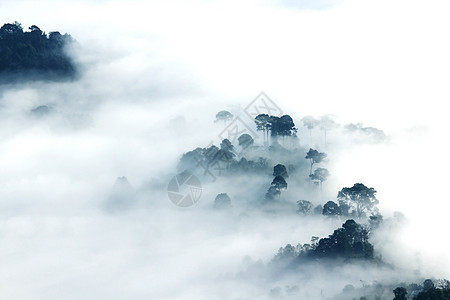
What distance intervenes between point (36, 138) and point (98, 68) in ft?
126

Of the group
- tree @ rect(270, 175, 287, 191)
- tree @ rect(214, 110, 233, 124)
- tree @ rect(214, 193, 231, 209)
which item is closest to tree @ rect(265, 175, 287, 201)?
tree @ rect(270, 175, 287, 191)

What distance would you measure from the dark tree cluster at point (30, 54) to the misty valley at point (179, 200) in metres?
0.35

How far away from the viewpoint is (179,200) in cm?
10738

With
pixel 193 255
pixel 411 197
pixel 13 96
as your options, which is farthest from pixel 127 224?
pixel 13 96

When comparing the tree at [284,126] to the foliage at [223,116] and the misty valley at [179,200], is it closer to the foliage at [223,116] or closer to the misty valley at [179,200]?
the misty valley at [179,200]

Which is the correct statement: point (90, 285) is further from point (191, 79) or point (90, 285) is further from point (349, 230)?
point (191, 79)

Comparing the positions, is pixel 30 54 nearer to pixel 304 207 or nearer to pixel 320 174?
pixel 320 174

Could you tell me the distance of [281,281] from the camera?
7794 centimetres

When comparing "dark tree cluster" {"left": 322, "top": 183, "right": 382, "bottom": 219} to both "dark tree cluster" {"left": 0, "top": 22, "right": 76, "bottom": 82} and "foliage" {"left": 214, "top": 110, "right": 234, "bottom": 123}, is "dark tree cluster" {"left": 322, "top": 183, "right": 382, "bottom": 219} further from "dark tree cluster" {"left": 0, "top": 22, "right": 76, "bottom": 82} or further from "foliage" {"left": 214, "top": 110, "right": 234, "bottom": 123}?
"dark tree cluster" {"left": 0, "top": 22, "right": 76, "bottom": 82}

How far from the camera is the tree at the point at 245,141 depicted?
111562 mm

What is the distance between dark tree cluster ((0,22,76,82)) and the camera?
144m

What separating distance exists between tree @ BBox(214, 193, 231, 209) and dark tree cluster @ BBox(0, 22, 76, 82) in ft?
242

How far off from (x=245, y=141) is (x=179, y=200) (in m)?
17.1

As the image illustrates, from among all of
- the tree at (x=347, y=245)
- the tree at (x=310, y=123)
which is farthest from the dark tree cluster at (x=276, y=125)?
the tree at (x=347, y=245)
